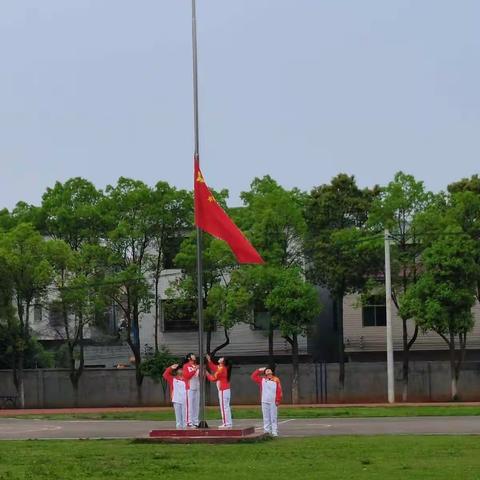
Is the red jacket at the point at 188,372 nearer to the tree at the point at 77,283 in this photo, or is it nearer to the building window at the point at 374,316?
the tree at the point at 77,283

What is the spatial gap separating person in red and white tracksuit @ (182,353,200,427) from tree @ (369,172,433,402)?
22.3 m

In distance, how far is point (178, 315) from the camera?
50.9m

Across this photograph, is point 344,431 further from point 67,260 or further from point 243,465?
point 67,260

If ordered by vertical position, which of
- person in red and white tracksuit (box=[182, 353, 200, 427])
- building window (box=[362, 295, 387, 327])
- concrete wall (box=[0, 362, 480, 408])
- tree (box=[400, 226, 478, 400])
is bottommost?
concrete wall (box=[0, 362, 480, 408])

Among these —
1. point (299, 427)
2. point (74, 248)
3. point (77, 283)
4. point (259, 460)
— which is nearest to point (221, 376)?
point (299, 427)

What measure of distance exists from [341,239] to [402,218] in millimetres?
2887

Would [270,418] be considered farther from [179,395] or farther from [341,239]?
[341,239]

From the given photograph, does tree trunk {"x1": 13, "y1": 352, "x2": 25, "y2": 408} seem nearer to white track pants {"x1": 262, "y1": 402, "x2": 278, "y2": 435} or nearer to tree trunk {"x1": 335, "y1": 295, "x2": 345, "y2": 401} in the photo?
tree trunk {"x1": 335, "y1": 295, "x2": 345, "y2": 401}

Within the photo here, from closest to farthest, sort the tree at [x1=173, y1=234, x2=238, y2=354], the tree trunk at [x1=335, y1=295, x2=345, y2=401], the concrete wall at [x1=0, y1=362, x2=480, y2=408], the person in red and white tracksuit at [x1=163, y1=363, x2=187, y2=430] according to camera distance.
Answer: the person in red and white tracksuit at [x1=163, y1=363, x2=187, y2=430], the tree at [x1=173, y1=234, x2=238, y2=354], the concrete wall at [x1=0, y1=362, x2=480, y2=408], the tree trunk at [x1=335, y1=295, x2=345, y2=401]

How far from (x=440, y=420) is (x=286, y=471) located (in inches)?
603

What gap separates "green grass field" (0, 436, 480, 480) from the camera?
13625 millimetres

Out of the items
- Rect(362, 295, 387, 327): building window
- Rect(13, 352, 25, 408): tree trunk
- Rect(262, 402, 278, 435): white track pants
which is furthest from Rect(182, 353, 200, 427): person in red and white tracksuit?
Rect(362, 295, 387, 327): building window

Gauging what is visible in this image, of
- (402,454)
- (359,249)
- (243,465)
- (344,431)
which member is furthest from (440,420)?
(359,249)

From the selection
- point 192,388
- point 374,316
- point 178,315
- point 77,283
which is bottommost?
point 192,388
